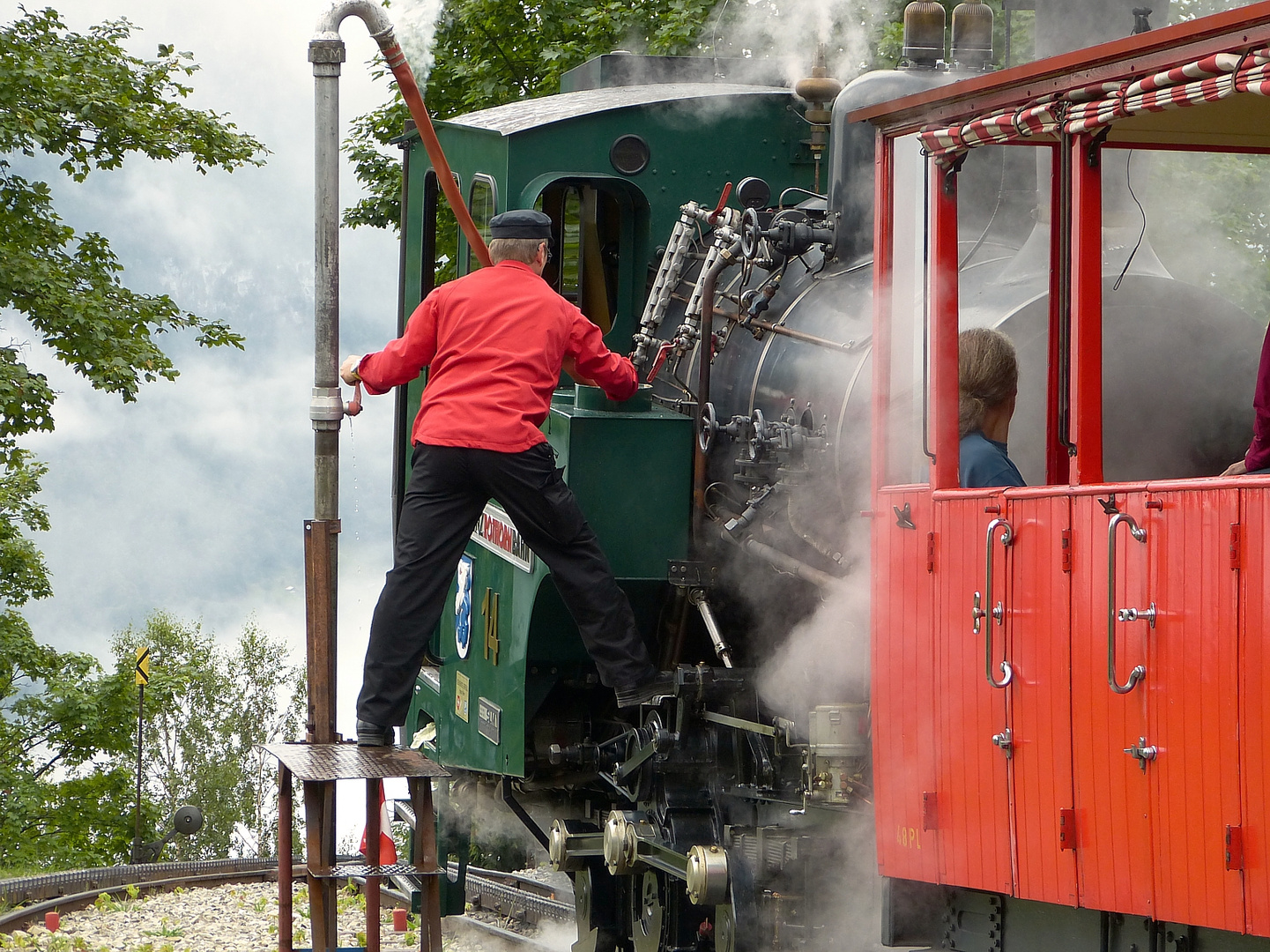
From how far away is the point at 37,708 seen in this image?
17266 mm

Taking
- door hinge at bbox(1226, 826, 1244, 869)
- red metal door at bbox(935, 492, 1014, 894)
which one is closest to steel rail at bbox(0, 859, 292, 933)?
red metal door at bbox(935, 492, 1014, 894)

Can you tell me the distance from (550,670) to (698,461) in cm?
102

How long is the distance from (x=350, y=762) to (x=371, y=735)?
0.19 m

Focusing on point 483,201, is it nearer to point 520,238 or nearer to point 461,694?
point 520,238

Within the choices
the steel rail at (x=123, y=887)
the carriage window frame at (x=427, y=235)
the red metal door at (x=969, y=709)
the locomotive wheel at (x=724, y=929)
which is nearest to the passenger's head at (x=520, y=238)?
the red metal door at (x=969, y=709)

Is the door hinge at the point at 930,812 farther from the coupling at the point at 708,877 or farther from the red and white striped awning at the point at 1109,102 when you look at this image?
the red and white striped awning at the point at 1109,102

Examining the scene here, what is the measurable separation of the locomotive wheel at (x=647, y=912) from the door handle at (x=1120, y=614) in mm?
2604

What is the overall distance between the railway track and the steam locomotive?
2076mm

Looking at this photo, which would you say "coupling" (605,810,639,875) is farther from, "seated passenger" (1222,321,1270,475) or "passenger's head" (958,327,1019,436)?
"seated passenger" (1222,321,1270,475)

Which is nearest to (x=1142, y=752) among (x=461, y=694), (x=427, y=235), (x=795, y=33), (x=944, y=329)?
(x=944, y=329)

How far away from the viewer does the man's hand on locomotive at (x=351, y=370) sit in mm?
4828

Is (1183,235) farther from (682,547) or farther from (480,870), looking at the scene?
(480,870)

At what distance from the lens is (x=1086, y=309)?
3295mm

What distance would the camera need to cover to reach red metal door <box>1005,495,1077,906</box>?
329 cm
